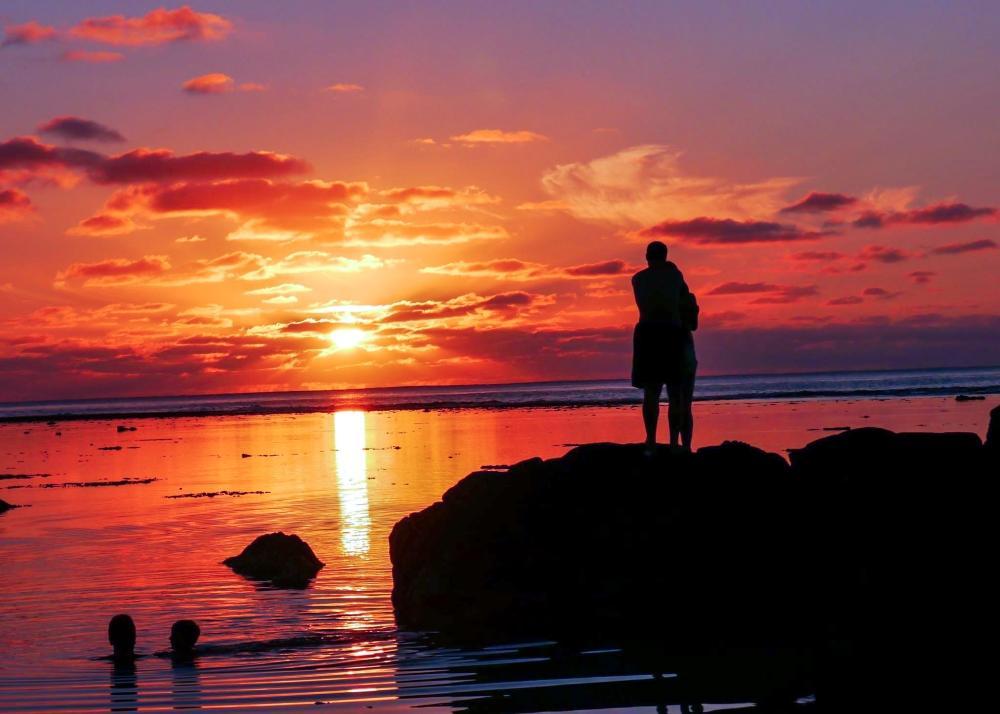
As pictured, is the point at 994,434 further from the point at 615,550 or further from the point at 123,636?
the point at 123,636

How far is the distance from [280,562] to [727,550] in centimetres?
683

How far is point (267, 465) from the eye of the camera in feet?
107

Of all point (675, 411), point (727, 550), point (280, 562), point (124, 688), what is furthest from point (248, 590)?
point (727, 550)

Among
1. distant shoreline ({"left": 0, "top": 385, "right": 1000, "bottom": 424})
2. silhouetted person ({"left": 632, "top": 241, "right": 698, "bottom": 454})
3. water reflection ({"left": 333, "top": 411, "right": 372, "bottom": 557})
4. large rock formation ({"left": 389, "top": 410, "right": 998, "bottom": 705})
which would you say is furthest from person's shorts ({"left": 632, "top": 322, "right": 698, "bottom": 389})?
distant shoreline ({"left": 0, "top": 385, "right": 1000, "bottom": 424})

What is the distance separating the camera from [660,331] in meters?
13.1

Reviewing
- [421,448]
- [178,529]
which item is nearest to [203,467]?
[421,448]

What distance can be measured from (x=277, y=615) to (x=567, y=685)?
508 centimetres

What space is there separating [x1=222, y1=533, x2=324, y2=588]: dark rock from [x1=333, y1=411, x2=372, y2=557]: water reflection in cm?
145

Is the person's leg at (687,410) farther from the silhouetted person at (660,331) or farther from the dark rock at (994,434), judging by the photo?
the dark rock at (994,434)

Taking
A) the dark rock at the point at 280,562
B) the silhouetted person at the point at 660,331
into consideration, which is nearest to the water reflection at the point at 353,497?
the dark rock at the point at 280,562

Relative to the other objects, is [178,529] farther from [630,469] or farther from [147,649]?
[630,469]

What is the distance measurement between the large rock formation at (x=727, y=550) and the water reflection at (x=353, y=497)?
4.41m

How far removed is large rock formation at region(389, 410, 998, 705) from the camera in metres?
9.19

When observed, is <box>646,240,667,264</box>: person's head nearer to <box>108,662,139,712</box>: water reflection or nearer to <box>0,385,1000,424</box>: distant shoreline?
<box>108,662,139,712</box>: water reflection
